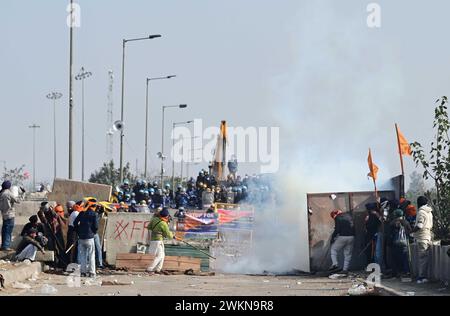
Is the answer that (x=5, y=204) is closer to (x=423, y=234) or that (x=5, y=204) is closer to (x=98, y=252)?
(x=98, y=252)

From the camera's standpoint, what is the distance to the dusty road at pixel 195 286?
17.6 meters

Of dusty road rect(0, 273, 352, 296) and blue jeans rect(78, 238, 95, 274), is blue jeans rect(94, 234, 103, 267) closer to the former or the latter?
dusty road rect(0, 273, 352, 296)

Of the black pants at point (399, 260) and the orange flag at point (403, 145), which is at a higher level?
the orange flag at point (403, 145)

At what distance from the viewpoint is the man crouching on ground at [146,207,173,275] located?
901 inches

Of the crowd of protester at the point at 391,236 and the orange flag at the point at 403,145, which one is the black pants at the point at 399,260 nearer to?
the crowd of protester at the point at 391,236

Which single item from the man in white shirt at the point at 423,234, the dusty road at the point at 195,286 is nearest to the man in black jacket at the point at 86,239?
the dusty road at the point at 195,286

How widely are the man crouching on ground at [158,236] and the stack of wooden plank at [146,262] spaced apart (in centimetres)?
23

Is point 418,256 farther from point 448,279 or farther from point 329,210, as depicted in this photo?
point 329,210

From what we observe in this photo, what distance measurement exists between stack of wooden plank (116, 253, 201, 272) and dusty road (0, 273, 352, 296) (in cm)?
64

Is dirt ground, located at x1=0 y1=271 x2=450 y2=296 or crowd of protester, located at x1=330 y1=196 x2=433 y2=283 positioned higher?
crowd of protester, located at x1=330 y1=196 x2=433 y2=283

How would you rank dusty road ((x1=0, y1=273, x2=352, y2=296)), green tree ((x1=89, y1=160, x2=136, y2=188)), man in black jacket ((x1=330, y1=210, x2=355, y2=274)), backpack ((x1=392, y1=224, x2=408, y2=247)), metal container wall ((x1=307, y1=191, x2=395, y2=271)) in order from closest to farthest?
1. dusty road ((x1=0, y1=273, x2=352, y2=296))
2. backpack ((x1=392, y1=224, x2=408, y2=247))
3. man in black jacket ((x1=330, y1=210, x2=355, y2=274))
4. metal container wall ((x1=307, y1=191, x2=395, y2=271))
5. green tree ((x1=89, y1=160, x2=136, y2=188))

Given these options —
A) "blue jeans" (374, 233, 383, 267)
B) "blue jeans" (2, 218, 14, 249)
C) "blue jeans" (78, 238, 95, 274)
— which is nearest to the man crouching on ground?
"blue jeans" (78, 238, 95, 274)

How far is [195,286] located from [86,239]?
10.7 ft

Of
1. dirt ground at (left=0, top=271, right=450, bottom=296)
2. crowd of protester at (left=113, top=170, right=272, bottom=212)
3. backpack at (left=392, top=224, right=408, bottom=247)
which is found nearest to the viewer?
dirt ground at (left=0, top=271, right=450, bottom=296)
